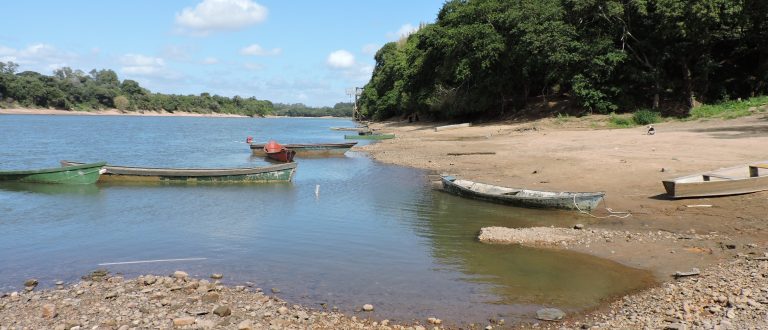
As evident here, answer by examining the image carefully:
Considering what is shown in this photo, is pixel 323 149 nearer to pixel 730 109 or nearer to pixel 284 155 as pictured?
pixel 284 155

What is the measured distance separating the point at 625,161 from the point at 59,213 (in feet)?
60.8

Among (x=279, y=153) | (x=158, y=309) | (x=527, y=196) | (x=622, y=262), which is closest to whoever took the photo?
(x=158, y=309)

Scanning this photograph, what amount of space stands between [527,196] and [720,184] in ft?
14.8

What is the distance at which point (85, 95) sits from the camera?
14550 centimetres

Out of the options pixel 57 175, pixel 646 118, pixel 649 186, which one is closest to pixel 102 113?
pixel 57 175

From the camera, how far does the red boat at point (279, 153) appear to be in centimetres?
3000

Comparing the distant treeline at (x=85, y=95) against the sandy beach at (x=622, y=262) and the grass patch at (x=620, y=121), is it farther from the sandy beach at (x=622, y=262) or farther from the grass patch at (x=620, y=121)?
the sandy beach at (x=622, y=262)

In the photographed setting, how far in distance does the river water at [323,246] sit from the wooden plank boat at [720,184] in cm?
256

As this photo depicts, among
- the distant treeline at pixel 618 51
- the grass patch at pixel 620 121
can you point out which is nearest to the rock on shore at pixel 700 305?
the grass patch at pixel 620 121

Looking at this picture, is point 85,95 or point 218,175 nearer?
point 218,175

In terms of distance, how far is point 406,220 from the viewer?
46.3 feet

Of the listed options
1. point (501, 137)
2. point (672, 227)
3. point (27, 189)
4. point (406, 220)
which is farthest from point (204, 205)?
point (501, 137)

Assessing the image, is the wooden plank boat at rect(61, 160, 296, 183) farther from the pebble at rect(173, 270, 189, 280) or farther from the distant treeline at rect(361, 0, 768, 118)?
the distant treeline at rect(361, 0, 768, 118)

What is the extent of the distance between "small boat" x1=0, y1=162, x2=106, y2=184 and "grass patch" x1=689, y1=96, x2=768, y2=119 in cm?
3131
